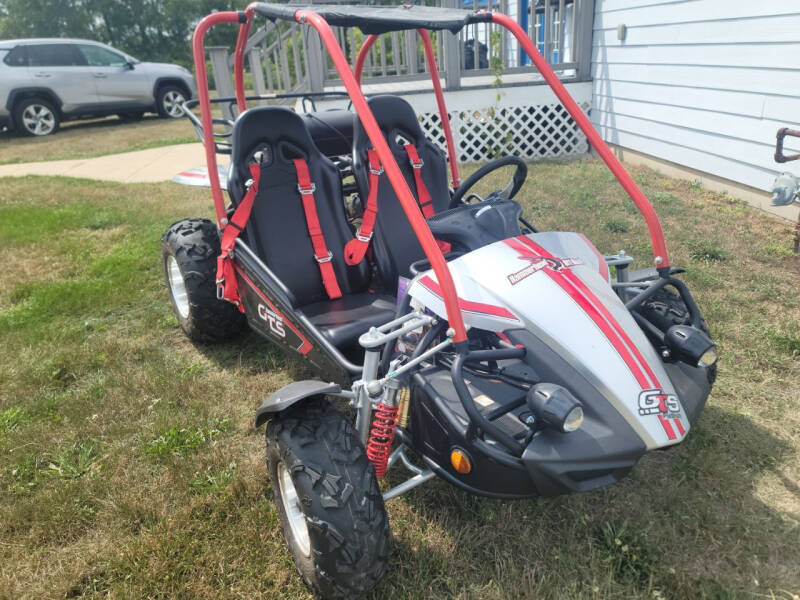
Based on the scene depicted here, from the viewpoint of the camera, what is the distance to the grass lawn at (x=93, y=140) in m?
10.2

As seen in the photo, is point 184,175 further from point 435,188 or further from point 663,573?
point 663,573

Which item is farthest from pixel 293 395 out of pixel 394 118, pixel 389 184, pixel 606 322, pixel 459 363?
pixel 394 118

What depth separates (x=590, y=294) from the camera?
2139mm

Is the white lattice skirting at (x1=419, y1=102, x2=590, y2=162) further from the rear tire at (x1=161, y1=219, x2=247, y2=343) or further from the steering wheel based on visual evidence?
the steering wheel

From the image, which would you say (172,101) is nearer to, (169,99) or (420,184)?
(169,99)

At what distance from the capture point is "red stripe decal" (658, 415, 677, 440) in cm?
185

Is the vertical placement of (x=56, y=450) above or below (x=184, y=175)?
below

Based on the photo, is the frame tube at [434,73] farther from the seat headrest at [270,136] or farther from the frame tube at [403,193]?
the frame tube at [403,193]

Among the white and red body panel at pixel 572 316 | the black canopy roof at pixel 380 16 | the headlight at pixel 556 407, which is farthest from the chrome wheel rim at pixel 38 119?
the headlight at pixel 556 407

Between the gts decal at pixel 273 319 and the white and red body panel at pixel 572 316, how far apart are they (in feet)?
3.00

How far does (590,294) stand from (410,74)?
6.12 m

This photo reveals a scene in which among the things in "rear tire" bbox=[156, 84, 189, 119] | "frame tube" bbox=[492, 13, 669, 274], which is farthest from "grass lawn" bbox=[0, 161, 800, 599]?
"rear tire" bbox=[156, 84, 189, 119]

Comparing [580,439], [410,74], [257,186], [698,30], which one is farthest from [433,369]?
[410,74]

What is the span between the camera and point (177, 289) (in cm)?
392
